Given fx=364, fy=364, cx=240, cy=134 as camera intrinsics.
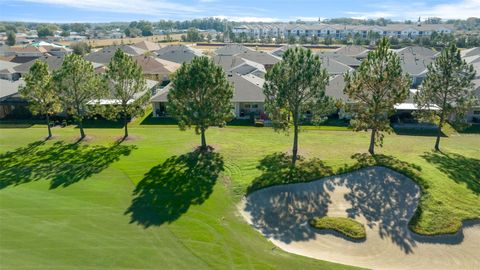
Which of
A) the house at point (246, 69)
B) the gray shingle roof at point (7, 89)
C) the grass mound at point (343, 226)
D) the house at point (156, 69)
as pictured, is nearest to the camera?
the grass mound at point (343, 226)

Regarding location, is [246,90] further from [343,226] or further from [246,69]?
[343,226]

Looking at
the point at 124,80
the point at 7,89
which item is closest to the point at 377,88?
the point at 124,80

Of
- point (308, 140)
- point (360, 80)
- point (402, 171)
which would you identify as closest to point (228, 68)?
point (308, 140)

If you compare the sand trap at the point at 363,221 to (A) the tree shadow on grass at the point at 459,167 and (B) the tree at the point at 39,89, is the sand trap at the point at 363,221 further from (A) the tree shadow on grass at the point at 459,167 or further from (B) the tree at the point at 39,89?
(B) the tree at the point at 39,89

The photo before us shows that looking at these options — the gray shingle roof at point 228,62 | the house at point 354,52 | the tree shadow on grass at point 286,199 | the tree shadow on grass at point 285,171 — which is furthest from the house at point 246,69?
the tree shadow on grass at point 286,199

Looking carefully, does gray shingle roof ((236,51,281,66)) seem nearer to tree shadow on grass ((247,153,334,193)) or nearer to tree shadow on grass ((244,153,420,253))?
tree shadow on grass ((247,153,334,193))
